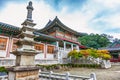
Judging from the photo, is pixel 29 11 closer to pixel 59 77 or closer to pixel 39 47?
pixel 59 77

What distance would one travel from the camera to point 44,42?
20.8m

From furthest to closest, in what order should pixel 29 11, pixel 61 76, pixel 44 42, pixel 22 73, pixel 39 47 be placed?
pixel 44 42, pixel 39 47, pixel 61 76, pixel 29 11, pixel 22 73

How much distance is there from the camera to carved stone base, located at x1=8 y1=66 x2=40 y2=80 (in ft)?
20.3

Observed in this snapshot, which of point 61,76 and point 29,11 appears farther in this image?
point 61,76

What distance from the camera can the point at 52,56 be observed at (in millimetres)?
21750

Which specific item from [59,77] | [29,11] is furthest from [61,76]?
[29,11]

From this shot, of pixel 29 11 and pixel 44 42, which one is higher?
pixel 29 11

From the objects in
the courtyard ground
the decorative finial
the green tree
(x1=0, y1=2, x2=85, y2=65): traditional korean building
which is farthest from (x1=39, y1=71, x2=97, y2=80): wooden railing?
the green tree

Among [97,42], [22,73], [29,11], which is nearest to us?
[22,73]

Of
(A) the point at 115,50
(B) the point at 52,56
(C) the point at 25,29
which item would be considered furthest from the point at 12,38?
(A) the point at 115,50

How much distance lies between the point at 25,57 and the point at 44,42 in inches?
555

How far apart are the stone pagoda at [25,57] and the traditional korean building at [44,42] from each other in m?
0.73

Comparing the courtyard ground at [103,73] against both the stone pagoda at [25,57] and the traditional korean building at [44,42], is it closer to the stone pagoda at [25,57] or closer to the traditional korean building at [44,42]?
the traditional korean building at [44,42]

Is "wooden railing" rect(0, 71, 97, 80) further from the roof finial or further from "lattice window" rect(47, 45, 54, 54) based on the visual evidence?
"lattice window" rect(47, 45, 54, 54)
